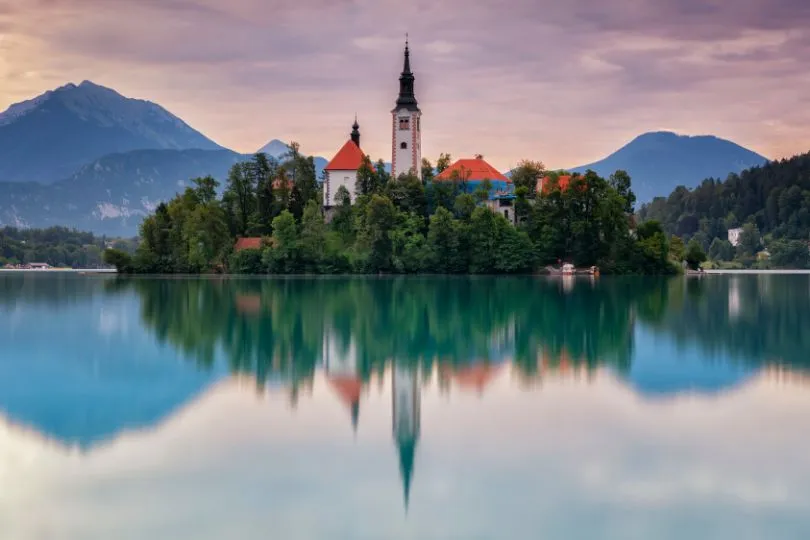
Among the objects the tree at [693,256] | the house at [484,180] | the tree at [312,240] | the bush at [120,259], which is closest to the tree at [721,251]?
the tree at [693,256]

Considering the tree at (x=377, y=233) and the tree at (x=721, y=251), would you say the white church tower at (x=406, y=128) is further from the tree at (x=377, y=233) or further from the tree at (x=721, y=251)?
the tree at (x=721, y=251)

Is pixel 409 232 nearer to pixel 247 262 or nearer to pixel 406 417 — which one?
pixel 247 262

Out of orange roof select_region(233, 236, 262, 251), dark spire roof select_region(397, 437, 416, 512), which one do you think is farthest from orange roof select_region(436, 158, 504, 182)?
dark spire roof select_region(397, 437, 416, 512)

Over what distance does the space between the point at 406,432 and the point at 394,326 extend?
17.6 m

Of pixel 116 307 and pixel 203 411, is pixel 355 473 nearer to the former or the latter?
pixel 203 411

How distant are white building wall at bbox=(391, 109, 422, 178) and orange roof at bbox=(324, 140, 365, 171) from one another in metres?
3.41

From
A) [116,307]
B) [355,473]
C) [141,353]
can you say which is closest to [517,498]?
[355,473]

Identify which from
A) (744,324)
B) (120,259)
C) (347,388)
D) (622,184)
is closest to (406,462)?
(347,388)

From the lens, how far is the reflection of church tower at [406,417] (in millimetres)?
13039

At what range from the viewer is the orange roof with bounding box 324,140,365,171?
89412 millimetres

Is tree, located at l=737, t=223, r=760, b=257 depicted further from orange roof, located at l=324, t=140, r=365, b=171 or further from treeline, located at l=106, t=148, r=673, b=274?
orange roof, located at l=324, t=140, r=365, b=171

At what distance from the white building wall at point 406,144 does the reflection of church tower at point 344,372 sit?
59.1 m

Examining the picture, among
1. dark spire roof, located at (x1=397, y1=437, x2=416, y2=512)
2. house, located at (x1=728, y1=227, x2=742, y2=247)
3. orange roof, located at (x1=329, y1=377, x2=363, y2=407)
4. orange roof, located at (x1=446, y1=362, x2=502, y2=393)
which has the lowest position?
dark spire roof, located at (x1=397, y1=437, x2=416, y2=512)

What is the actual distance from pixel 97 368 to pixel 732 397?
14.4m
